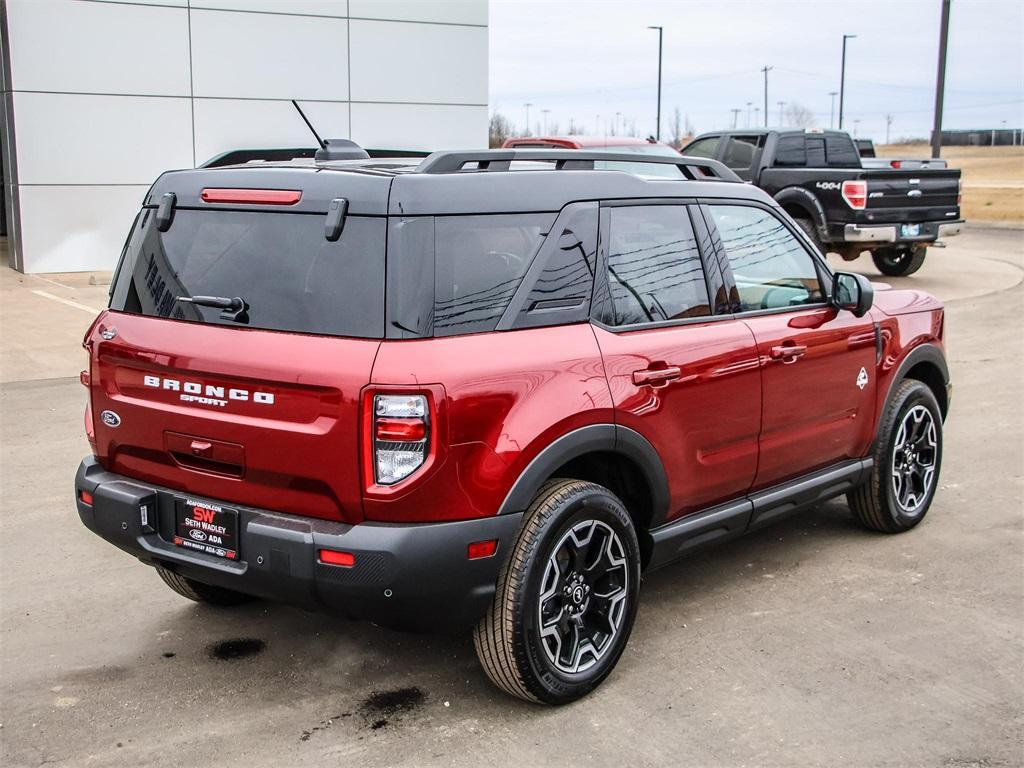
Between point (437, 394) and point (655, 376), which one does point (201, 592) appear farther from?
point (655, 376)

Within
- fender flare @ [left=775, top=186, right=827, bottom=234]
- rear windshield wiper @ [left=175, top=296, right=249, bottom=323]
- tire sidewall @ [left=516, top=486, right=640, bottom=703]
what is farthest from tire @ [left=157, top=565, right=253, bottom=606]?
fender flare @ [left=775, top=186, right=827, bottom=234]

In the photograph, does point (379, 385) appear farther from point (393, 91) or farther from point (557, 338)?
point (393, 91)

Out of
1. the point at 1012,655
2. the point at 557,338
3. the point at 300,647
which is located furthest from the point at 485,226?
the point at 1012,655

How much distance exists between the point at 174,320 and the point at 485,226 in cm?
114

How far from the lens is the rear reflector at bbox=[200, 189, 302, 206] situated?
375 cm

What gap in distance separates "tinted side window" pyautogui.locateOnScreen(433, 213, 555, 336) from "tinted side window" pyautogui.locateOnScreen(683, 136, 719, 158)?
1386cm

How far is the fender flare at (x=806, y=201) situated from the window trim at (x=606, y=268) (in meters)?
10.8

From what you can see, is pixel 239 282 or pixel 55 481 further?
pixel 55 481

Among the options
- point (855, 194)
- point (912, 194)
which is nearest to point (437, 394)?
point (855, 194)

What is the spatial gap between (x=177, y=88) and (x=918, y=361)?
564 inches

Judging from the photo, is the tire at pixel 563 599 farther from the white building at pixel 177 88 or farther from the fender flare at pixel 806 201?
the white building at pixel 177 88

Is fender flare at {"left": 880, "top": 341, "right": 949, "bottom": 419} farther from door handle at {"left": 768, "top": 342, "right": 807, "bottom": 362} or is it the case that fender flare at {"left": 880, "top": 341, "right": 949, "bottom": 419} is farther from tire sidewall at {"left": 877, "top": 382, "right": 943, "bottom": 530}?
door handle at {"left": 768, "top": 342, "right": 807, "bottom": 362}

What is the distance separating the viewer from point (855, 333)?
5.32 m

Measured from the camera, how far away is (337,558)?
137 inches
